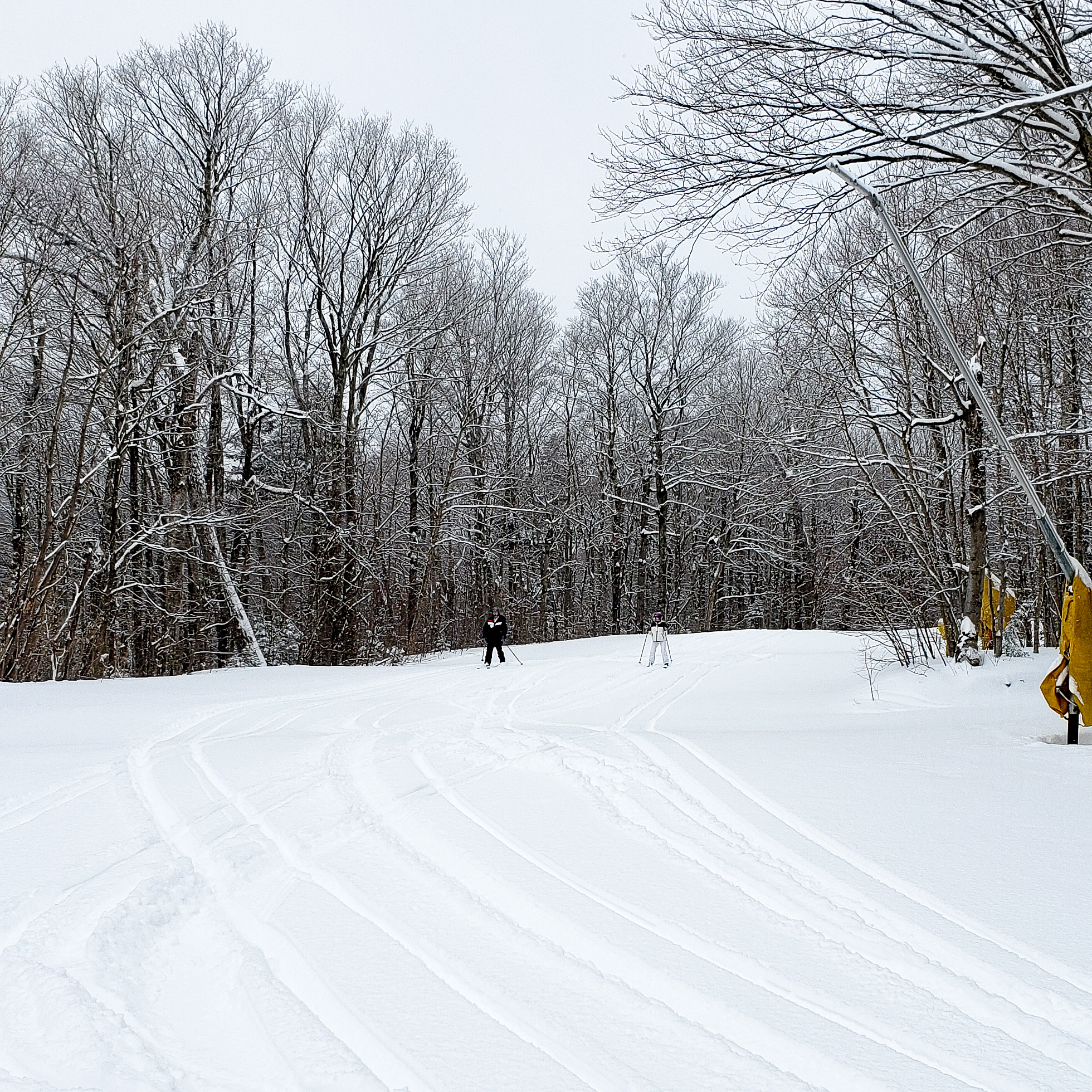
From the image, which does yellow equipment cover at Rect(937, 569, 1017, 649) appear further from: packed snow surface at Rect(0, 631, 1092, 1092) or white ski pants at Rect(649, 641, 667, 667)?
white ski pants at Rect(649, 641, 667, 667)

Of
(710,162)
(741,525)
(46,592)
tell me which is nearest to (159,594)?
(46,592)

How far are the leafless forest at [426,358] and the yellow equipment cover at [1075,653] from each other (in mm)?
2564

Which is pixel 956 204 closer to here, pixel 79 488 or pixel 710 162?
pixel 710 162

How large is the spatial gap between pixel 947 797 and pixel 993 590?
26.6 ft

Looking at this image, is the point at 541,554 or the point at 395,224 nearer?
the point at 395,224

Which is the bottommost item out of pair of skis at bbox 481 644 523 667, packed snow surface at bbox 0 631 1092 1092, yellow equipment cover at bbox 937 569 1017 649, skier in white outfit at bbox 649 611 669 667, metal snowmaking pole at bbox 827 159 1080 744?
pair of skis at bbox 481 644 523 667

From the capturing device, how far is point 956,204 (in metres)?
10.8

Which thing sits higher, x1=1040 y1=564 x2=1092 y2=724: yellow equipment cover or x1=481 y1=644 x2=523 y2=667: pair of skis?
x1=1040 y1=564 x2=1092 y2=724: yellow equipment cover

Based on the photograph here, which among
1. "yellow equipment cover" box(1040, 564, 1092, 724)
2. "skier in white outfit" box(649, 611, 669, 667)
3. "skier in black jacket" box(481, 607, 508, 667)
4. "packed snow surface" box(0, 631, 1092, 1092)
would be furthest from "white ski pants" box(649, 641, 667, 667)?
"yellow equipment cover" box(1040, 564, 1092, 724)

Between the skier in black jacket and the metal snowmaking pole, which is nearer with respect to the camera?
the metal snowmaking pole

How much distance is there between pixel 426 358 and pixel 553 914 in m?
23.8

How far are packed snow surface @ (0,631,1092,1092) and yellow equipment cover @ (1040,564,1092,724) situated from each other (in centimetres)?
53

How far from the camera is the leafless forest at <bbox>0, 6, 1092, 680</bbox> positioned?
23.9ft

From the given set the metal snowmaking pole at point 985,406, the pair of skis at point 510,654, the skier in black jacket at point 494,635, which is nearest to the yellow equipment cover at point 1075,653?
the metal snowmaking pole at point 985,406
